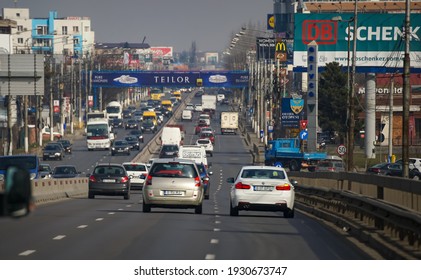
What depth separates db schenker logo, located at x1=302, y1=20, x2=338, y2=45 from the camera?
9288 centimetres

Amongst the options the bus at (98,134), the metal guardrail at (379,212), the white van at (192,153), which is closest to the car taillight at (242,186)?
the metal guardrail at (379,212)

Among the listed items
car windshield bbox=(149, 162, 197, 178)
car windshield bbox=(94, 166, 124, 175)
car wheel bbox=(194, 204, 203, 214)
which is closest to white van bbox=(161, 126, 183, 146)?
car windshield bbox=(94, 166, 124, 175)

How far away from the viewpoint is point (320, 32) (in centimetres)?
9306

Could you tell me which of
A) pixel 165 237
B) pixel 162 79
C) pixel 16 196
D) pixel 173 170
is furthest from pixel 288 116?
pixel 16 196

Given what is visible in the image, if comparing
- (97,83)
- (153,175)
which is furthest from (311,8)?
→ (153,175)

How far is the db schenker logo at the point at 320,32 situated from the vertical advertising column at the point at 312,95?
107 cm

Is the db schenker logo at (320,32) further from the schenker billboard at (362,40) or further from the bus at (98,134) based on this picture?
the bus at (98,134)

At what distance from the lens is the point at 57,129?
495ft

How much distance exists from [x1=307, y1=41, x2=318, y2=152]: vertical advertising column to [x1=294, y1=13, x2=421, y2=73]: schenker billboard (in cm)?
137

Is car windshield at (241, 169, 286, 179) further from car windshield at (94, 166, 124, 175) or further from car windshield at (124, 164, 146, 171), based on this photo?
car windshield at (124, 164, 146, 171)

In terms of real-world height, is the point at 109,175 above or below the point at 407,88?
below

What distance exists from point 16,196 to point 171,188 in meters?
23.7

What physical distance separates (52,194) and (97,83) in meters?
116
